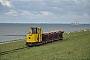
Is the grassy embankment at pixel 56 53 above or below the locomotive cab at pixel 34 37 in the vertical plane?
below

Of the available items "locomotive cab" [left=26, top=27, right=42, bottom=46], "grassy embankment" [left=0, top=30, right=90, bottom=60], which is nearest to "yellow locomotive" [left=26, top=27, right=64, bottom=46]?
"locomotive cab" [left=26, top=27, right=42, bottom=46]

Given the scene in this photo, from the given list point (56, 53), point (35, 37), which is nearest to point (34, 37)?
point (35, 37)

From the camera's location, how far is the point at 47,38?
36.9 m

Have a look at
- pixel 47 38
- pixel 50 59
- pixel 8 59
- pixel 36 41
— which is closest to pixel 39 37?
pixel 36 41

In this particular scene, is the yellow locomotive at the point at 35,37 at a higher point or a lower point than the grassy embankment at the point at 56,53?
higher

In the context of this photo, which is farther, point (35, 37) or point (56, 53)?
point (35, 37)

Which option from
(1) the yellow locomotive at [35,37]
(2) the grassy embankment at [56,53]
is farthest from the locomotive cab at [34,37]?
(2) the grassy embankment at [56,53]

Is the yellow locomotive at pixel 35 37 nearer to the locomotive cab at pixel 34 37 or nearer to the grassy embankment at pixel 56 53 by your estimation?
the locomotive cab at pixel 34 37

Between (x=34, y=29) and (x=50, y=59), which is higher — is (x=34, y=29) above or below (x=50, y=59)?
above

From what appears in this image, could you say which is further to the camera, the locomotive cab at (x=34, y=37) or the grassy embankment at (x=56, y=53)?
the locomotive cab at (x=34, y=37)

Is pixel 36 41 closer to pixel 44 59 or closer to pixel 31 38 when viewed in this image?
pixel 31 38

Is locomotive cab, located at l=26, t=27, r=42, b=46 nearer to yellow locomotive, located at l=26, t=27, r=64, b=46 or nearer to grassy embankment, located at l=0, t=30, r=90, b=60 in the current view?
yellow locomotive, located at l=26, t=27, r=64, b=46

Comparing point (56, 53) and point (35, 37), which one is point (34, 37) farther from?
point (56, 53)

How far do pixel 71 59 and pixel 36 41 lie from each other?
→ 56.2ft
